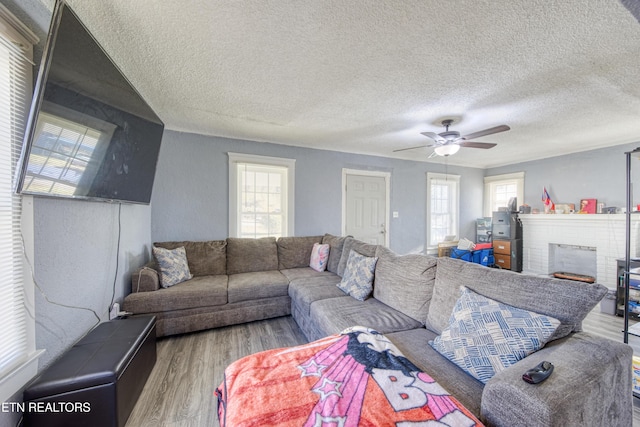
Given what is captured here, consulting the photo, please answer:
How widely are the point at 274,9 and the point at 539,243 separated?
578 cm

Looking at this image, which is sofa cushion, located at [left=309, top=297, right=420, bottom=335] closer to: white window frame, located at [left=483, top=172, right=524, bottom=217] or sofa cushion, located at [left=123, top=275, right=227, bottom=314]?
sofa cushion, located at [left=123, top=275, right=227, bottom=314]

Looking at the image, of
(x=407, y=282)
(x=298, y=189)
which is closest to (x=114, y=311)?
(x=407, y=282)

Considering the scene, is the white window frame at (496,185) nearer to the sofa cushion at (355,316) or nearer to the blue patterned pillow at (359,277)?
the blue patterned pillow at (359,277)

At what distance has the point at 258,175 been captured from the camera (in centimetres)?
382

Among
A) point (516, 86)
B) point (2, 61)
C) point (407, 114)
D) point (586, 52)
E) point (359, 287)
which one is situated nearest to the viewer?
point (2, 61)

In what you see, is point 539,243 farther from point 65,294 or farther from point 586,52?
point 65,294

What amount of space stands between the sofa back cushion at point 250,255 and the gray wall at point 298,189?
0.43 m

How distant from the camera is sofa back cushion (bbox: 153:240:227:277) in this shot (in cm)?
305

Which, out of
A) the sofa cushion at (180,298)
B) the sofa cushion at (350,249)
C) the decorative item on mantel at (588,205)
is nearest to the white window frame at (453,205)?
the decorative item on mantel at (588,205)

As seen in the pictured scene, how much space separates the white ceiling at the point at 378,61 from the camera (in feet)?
4.50

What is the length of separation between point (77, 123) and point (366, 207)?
398 centimetres

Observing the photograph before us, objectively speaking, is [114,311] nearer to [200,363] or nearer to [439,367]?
[200,363]

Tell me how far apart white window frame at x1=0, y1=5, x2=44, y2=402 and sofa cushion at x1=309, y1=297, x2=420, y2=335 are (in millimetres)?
1648

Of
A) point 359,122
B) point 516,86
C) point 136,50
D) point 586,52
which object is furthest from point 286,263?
point 586,52
